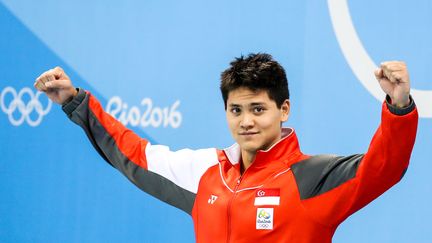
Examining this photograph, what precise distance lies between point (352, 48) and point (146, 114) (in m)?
0.90

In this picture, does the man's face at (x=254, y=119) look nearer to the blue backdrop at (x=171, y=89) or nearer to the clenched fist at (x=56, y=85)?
the clenched fist at (x=56, y=85)

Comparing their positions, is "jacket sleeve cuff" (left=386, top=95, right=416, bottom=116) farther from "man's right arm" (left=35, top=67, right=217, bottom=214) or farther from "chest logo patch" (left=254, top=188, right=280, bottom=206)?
"man's right arm" (left=35, top=67, right=217, bottom=214)

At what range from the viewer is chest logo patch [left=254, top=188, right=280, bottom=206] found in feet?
6.56

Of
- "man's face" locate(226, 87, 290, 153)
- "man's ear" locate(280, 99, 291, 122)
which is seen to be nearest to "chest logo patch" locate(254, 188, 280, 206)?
"man's face" locate(226, 87, 290, 153)

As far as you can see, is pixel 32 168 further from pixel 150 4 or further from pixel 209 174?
pixel 209 174

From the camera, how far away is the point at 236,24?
2.93 m

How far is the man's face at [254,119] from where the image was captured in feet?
6.77

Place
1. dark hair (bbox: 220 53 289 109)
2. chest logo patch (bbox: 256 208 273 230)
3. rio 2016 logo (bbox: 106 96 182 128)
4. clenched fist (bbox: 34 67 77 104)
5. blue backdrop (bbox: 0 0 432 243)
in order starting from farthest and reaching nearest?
rio 2016 logo (bbox: 106 96 182 128) < blue backdrop (bbox: 0 0 432 243) < clenched fist (bbox: 34 67 77 104) < dark hair (bbox: 220 53 289 109) < chest logo patch (bbox: 256 208 273 230)

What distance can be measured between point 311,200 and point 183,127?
1162 mm

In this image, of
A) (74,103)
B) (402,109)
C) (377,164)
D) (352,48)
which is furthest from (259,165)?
(352,48)

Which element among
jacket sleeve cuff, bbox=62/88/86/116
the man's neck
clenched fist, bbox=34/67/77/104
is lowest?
the man's neck

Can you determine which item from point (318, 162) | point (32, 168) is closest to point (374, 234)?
point (318, 162)

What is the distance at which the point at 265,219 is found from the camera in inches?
78.2

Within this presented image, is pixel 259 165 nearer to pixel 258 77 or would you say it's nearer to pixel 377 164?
pixel 258 77
